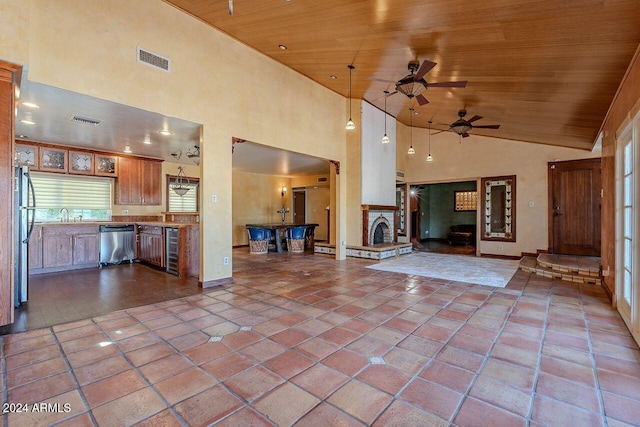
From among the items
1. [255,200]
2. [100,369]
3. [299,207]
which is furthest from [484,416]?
[299,207]

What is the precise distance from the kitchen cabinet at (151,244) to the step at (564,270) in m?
7.33

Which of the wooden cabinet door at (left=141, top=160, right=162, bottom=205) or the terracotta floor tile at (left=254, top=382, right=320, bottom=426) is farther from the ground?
the wooden cabinet door at (left=141, top=160, right=162, bottom=205)

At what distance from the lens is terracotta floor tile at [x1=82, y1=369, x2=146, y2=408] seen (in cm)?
187

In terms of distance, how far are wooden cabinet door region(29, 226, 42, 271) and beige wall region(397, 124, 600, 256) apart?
29.5 feet

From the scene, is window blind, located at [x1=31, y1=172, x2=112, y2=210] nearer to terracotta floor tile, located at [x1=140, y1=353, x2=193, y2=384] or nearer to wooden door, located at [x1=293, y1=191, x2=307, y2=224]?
terracotta floor tile, located at [x1=140, y1=353, x2=193, y2=384]

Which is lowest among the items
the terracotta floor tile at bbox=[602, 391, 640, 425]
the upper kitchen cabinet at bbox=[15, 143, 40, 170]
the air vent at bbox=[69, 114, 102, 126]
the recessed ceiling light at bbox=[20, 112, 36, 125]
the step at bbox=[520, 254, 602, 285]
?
the terracotta floor tile at bbox=[602, 391, 640, 425]

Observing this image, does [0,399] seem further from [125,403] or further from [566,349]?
[566,349]

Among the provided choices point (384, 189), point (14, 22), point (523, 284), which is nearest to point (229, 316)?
point (14, 22)

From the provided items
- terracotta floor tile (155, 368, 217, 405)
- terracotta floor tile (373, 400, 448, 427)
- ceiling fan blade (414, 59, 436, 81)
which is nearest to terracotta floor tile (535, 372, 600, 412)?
terracotta floor tile (373, 400, 448, 427)

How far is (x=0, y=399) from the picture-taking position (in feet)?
6.11

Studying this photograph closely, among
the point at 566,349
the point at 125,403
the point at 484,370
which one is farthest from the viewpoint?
the point at 566,349

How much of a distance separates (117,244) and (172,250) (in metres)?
1.81

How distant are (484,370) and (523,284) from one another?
3379mm

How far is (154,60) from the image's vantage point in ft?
12.7
